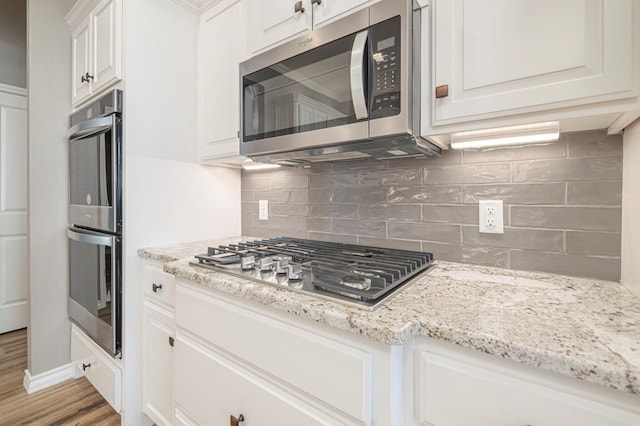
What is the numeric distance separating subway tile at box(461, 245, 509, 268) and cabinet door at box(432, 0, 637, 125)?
1.66 feet

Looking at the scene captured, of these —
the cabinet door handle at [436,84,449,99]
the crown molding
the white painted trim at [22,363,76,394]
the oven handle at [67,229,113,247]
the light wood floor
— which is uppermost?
the crown molding

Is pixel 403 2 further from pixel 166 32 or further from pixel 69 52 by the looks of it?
pixel 69 52

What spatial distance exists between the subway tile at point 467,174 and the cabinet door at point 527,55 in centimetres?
31

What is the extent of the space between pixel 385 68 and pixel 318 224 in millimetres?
854

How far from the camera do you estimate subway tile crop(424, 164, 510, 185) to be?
1102 millimetres

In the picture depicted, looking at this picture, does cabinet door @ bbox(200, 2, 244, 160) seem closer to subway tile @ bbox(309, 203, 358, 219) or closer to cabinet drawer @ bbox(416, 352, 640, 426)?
subway tile @ bbox(309, 203, 358, 219)

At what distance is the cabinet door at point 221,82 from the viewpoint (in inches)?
59.9

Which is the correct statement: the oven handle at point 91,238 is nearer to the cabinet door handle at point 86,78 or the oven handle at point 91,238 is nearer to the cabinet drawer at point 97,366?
the cabinet drawer at point 97,366

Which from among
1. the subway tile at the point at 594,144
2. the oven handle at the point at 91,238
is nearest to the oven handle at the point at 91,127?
the oven handle at the point at 91,238

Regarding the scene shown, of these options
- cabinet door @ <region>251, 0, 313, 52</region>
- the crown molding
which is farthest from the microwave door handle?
the crown molding

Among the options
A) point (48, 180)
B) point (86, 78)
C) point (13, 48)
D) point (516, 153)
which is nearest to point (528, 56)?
point (516, 153)

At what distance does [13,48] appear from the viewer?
2.73m

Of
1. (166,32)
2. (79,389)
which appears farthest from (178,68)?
(79,389)

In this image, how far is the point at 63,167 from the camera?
197cm
